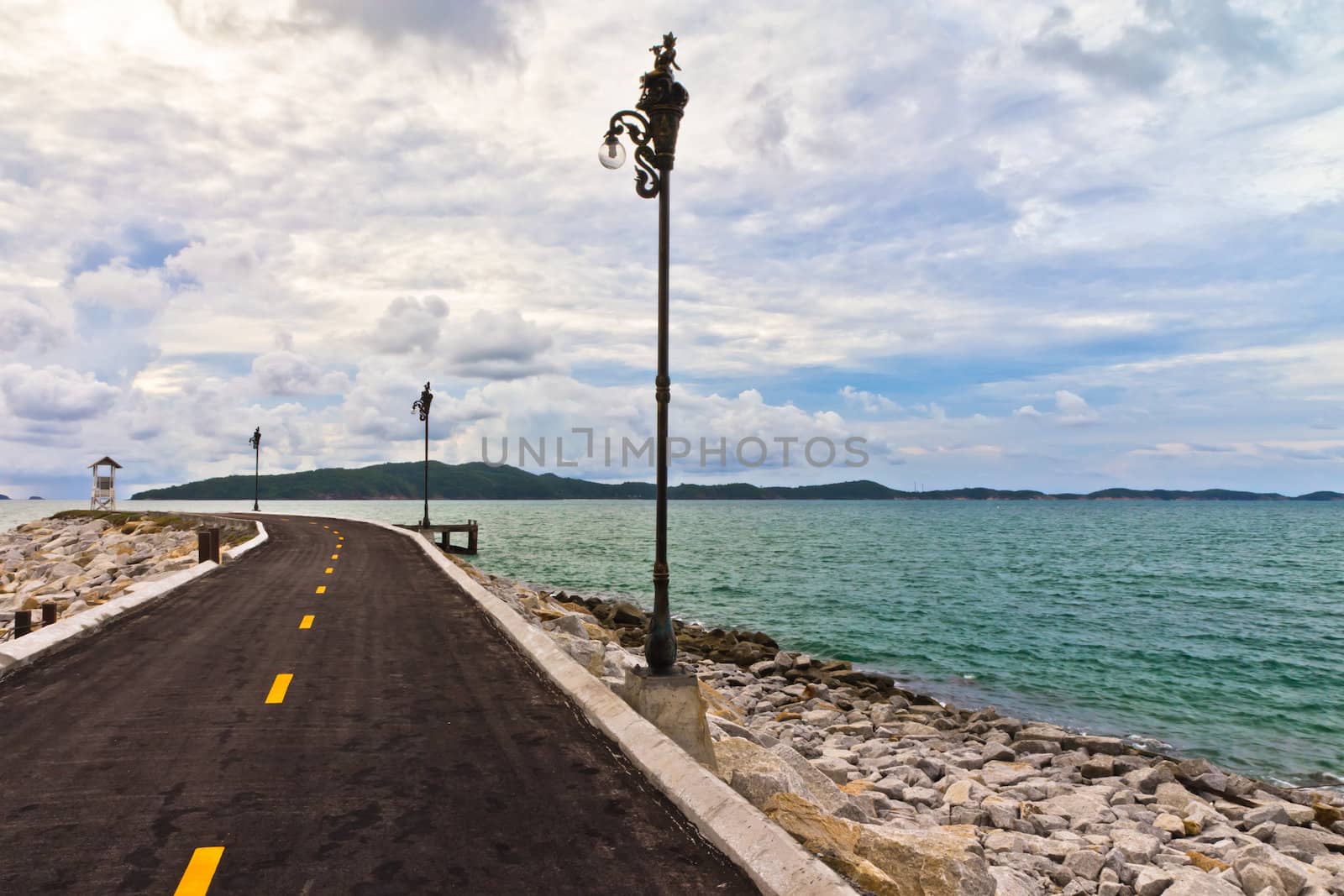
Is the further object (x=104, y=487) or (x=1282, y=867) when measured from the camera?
(x=104, y=487)

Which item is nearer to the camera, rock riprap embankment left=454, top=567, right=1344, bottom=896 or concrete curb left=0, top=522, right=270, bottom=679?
rock riprap embankment left=454, top=567, right=1344, bottom=896

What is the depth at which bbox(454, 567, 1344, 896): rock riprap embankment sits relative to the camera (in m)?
6.49

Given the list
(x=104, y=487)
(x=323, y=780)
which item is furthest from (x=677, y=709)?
(x=104, y=487)

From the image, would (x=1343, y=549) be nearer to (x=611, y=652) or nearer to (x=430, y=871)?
(x=611, y=652)

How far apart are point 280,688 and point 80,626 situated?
19.4 ft

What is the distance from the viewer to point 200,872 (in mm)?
5371

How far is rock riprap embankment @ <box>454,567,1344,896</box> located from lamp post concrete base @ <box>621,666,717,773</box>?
1.09 ft

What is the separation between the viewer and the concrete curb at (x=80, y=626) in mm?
11445

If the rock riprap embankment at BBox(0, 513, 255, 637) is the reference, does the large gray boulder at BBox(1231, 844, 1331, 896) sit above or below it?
below

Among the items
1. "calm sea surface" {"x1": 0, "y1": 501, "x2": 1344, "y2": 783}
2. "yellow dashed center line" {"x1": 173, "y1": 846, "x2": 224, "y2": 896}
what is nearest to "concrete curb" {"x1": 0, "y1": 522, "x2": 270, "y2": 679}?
"yellow dashed center line" {"x1": 173, "y1": 846, "x2": 224, "y2": 896}

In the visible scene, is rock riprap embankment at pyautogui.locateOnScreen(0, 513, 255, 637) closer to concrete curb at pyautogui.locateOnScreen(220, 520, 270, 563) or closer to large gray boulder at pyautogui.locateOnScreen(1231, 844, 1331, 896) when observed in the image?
concrete curb at pyautogui.locateOnScreen(220, 520, 270, 563)

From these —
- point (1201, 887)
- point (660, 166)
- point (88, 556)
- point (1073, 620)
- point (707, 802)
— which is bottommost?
point (1073, 620)

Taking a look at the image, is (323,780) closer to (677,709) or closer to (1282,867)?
(677,709)

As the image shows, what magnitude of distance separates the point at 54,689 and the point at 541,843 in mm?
7734
